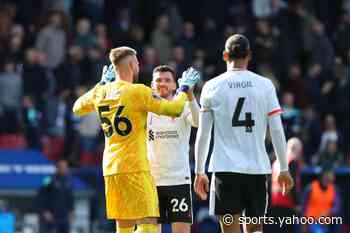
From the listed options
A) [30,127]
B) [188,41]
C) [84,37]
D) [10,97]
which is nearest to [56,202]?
[30,127]

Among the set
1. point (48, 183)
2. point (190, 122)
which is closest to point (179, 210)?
point (190, 122)

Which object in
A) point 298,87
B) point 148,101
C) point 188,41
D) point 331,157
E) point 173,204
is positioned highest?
point 188,41

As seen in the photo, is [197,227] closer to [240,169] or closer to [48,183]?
[48,183]

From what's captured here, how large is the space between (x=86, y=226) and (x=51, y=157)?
55.6 inches

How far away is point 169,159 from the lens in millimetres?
13477

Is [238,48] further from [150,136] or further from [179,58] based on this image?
[179,58]

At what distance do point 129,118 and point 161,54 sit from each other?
1234 centimetres

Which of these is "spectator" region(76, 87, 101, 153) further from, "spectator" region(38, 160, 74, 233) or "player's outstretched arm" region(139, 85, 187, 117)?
"player's outstretched arm" region(139, 85, 187, 117)

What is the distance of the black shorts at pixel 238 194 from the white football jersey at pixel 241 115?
3.2 inches

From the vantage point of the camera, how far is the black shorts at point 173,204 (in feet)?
44.3

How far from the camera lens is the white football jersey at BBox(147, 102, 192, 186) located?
13461 millimetres

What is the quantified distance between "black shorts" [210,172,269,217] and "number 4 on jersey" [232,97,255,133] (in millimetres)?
471

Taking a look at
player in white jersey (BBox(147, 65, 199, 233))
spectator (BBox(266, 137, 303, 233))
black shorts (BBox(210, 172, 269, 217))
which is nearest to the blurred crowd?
spectator (BBox(266, 137, 303, 233))

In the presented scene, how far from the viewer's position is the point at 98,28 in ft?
78.6
